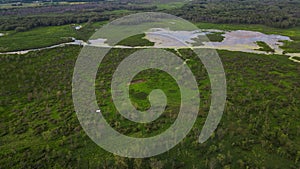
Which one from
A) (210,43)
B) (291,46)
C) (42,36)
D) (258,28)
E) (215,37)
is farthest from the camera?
(258,28)

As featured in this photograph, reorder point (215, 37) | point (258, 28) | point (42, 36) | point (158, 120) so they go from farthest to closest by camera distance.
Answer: point (258, 28), point (42, 36), point (215, 37), point (158, 120)

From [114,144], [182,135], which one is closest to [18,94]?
[114,144]

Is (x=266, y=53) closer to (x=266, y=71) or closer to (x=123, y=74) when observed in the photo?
(x=266, y=71)

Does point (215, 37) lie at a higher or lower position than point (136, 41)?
higher

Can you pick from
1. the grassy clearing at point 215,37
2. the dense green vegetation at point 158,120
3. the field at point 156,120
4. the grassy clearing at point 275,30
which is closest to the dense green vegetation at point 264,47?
the field at point 156,120

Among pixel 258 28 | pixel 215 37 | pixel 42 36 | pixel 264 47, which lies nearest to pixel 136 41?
pixel 215 37

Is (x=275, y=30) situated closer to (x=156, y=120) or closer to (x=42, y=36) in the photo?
(x=156, y=120)

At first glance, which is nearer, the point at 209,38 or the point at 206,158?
the point at 206,158
